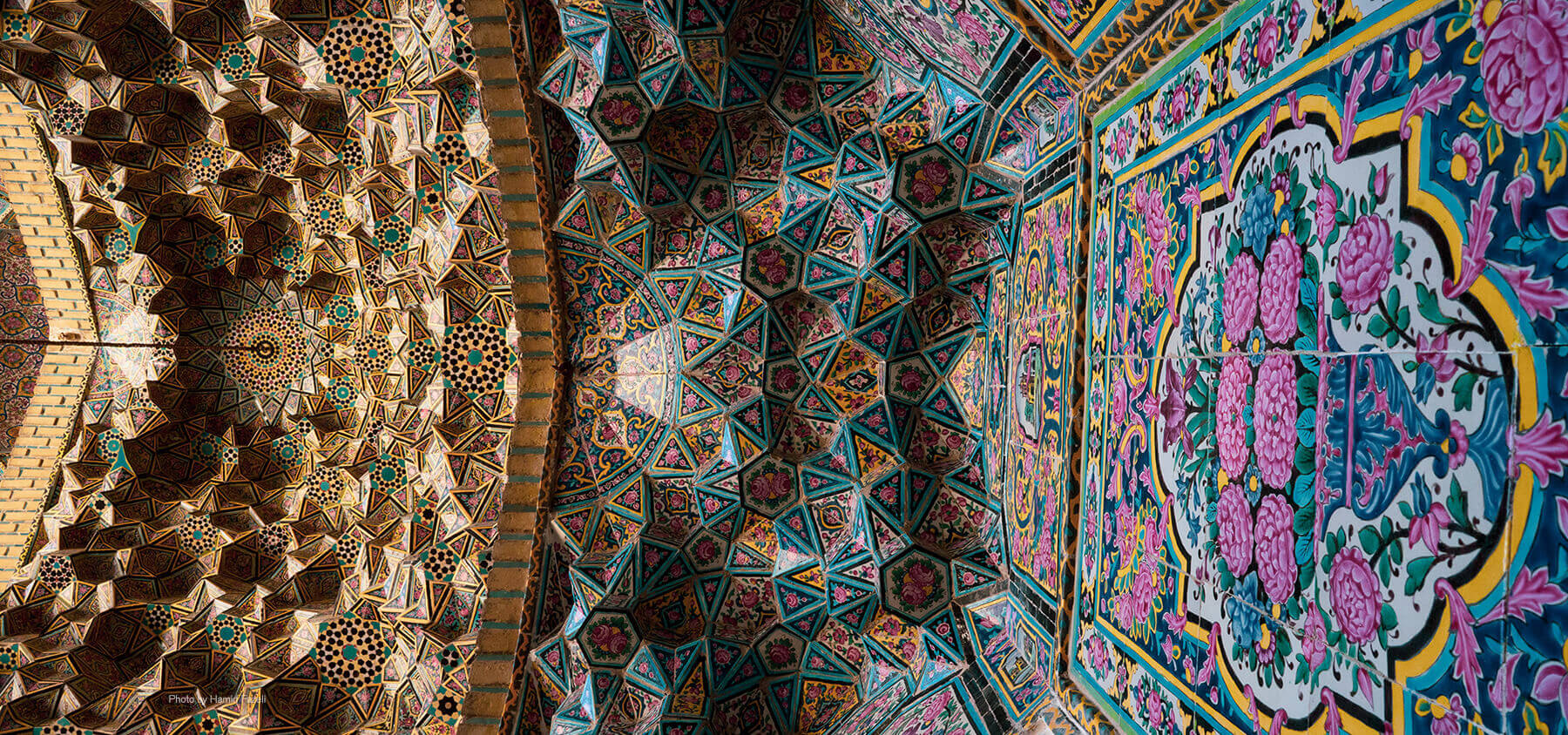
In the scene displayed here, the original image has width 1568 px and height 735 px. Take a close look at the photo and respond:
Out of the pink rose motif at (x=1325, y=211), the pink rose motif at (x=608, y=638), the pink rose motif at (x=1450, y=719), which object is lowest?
the pink rose motif at (x=608, y=638)

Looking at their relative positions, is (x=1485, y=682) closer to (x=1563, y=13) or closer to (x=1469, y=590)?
(x=1469, y=590)

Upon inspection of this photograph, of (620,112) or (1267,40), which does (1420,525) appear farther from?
(620,112)

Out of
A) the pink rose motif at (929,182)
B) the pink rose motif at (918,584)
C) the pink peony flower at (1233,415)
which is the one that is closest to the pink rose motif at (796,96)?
the pink rose motif at (929,182)

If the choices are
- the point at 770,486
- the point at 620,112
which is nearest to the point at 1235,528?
the point at 770,486

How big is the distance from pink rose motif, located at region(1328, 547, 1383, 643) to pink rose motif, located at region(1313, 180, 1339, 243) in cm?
63

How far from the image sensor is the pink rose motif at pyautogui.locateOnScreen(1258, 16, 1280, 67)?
1787 mm

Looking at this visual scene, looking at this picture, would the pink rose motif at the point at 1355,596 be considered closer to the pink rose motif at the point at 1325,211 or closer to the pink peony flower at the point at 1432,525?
the pink peony flower at the point at 1432,525

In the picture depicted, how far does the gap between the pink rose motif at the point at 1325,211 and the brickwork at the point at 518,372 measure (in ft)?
12.9

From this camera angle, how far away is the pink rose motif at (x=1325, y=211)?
1.60 m

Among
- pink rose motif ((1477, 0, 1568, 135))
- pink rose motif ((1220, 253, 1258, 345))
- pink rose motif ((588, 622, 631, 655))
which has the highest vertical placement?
pink rose motif ((1477, 0, 1568, 135))

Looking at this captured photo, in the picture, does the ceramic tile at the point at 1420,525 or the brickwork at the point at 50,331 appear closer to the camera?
the ceramic tile at the point at 1420,525

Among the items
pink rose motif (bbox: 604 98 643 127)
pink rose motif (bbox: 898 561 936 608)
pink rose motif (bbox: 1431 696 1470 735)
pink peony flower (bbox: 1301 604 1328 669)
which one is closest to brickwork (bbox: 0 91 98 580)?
pink rose motif (bbox: 604 98 643 127)

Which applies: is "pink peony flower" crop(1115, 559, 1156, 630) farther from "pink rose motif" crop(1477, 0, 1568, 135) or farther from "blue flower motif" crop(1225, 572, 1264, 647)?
"pink rose motif" crop(1477, 0, 1568, 135)

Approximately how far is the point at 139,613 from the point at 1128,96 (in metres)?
6.10
